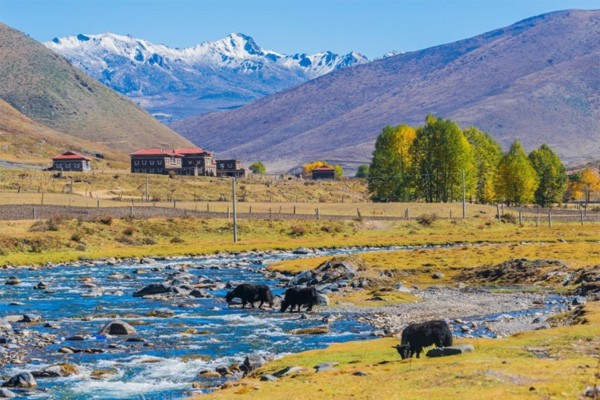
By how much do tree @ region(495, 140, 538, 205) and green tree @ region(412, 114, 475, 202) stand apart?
288 inches

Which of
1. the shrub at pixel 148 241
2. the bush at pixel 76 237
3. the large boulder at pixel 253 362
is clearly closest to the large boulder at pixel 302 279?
the large boulder at pixel 253 362

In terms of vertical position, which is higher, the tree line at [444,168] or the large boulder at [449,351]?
the tree line at [444,168]

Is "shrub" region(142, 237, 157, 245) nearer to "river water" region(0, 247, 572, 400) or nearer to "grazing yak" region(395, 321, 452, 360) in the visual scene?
"river water" region(0, 247, 572, 400)

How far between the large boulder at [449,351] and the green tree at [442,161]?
11242 cm

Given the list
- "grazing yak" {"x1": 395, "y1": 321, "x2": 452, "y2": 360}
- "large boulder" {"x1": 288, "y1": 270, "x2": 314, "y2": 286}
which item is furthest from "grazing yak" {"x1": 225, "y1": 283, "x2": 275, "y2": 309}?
"grazing yak" {"x1": 395, "y1": 321, "x2": 452, "y2": 360}

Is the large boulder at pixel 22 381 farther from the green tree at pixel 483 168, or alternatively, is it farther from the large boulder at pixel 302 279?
the green tree at pixel 483 168

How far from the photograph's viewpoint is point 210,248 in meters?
83.4

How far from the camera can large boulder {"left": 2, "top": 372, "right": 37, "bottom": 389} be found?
1039 inches

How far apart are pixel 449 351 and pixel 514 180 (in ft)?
405

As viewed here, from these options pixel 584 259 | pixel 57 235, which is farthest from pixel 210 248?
pixel 584 259

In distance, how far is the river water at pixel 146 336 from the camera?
1064 inches

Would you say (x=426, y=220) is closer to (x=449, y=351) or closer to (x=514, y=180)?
(x=514, y=180)

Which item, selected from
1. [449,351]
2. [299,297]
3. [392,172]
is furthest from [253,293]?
[392,172]

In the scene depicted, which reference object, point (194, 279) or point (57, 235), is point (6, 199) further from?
point (194, 279)
